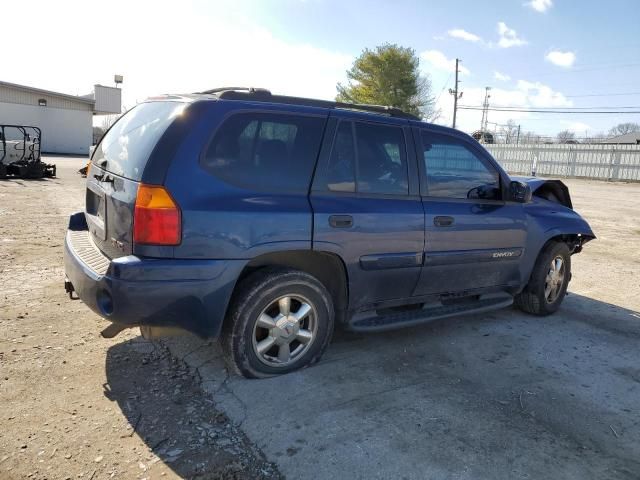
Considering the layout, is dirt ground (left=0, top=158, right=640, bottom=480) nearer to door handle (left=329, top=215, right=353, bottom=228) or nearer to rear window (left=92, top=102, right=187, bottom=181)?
door handle (left=329, top=215, right=353, bottom=228)

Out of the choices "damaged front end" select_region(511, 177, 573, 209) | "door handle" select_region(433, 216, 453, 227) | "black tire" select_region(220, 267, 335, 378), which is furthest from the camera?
"damaged front end" select_region(511, 177, 573, 209)

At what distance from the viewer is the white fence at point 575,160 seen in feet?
100

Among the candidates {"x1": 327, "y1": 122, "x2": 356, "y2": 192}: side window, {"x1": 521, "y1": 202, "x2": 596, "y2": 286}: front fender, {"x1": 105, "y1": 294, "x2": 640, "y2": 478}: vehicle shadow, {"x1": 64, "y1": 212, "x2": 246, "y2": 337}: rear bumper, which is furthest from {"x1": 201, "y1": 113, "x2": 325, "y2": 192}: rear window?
{"x1": 521, "y1": 202, "x2": 596, "y2": 286}: front fender

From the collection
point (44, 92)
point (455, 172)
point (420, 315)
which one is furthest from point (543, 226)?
point (44, 92)

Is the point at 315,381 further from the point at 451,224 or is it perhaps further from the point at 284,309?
the point at 451,224

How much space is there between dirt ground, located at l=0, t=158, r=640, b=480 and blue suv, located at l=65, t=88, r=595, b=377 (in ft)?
1.11

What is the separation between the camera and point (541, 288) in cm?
498

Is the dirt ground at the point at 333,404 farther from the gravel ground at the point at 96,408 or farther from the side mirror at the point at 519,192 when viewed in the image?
the side mirror at the point at 519,192

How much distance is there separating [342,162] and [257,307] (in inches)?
46.1

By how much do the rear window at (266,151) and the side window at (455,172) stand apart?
104cm

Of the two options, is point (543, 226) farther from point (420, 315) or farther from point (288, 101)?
point (288, 101)

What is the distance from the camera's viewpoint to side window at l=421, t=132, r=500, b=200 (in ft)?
13.2

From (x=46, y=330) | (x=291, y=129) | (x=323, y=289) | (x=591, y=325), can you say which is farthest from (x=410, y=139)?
(x=46, y=330)

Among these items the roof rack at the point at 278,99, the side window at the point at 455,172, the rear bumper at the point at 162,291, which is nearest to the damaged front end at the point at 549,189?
the side window at the point at 455,172
